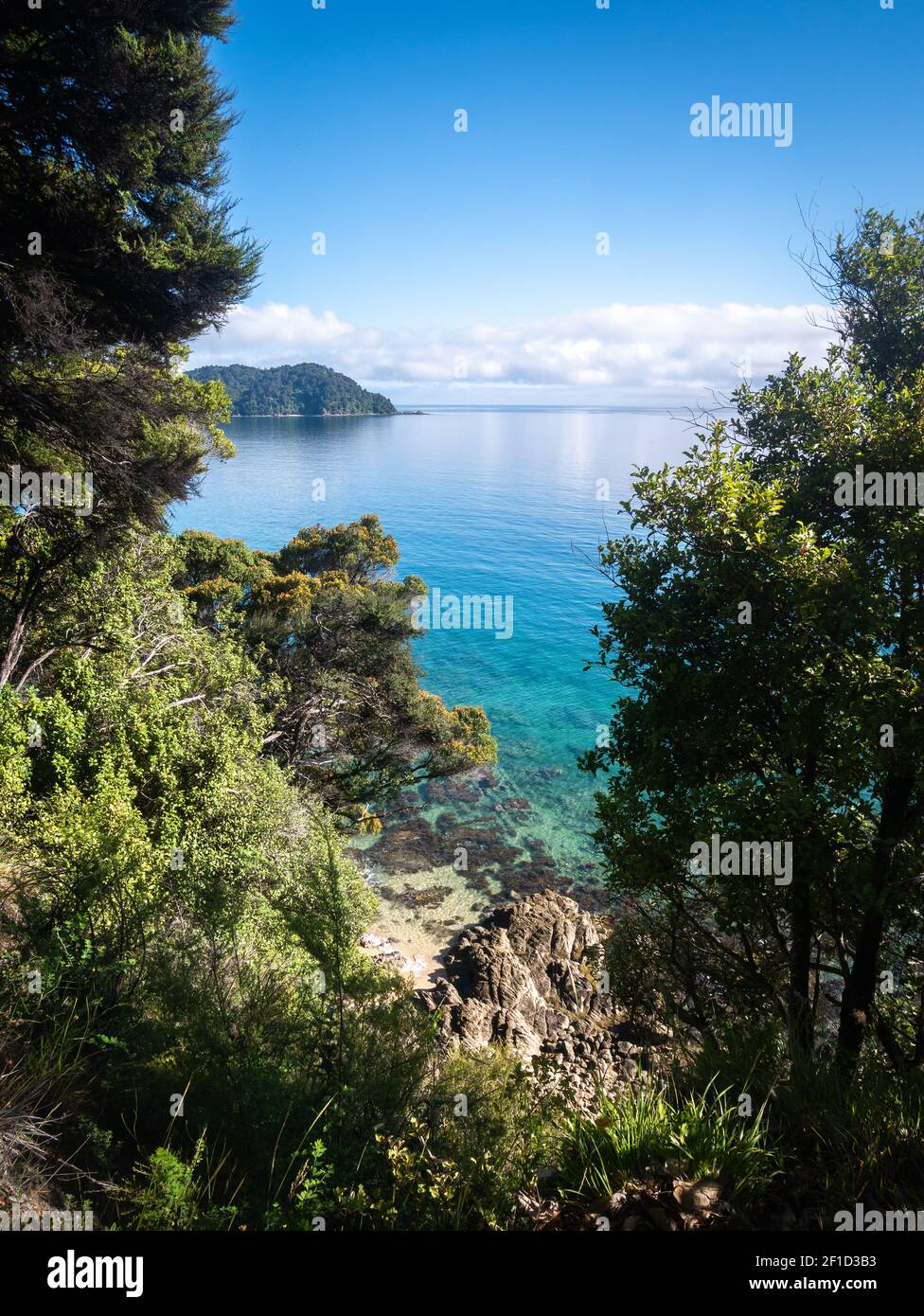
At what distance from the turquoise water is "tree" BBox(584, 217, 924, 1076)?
61.3 inches

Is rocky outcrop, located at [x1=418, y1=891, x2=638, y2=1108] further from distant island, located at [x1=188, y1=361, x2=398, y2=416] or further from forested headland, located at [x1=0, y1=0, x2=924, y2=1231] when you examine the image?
distant island, located at [x1=188, y1=361, x2=398, y2=416]

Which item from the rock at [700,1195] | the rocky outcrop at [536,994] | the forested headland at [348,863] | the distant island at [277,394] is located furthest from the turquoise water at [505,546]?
the distant island at [277,394]

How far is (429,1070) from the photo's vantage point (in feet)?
17.8

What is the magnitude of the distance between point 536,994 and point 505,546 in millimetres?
49325

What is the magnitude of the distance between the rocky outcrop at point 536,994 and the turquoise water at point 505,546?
5.55 metres

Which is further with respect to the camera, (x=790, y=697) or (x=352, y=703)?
(x=352, y=703)

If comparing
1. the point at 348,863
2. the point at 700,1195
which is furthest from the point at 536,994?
the point at 700,1195

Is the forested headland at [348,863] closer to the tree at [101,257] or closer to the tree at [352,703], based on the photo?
the tree at [101,257]

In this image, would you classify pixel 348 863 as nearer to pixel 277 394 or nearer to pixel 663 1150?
pixel 663 1150

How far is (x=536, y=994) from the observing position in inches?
534

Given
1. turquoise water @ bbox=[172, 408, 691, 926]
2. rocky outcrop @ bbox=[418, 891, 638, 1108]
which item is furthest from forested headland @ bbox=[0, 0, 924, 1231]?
turquoise water @ bbox=[172, 408, 691, 926]

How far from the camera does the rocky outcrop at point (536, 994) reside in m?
11.4

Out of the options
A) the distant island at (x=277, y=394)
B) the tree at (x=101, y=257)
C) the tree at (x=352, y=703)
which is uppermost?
the distant island at (x=277, y=394)
